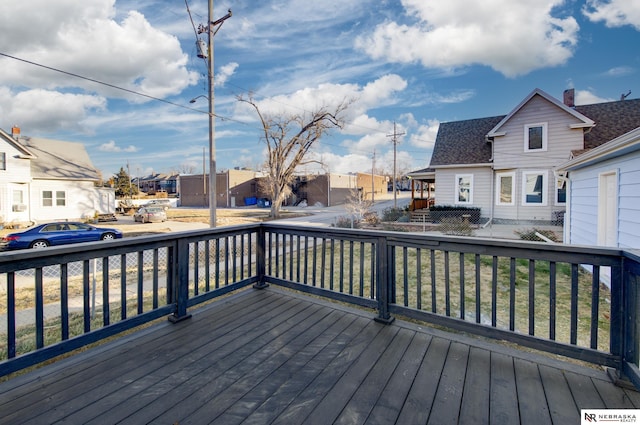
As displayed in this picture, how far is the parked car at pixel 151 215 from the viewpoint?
18031mm

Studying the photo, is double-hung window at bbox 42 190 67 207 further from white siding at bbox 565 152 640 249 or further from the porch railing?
white siding at bbox 565 152 640 249

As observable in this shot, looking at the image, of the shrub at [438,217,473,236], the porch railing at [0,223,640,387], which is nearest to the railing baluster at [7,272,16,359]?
the porch railing at [0,223,640,387]

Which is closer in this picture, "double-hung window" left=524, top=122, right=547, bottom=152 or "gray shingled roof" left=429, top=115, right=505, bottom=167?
"double-hung window" left=524, top=122, right=547, bottom=152

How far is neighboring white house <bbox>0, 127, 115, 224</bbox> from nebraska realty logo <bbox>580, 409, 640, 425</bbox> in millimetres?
21871

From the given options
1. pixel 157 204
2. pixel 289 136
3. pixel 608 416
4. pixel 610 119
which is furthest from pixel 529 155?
pixel 157 204

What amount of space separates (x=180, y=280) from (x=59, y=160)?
22773 millimetres

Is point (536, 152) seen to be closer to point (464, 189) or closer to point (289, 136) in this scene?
point (464, 189)

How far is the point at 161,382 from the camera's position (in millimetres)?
1937

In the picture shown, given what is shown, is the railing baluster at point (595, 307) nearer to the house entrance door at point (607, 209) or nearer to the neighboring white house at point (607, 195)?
A: the neighboring white house at point (607, 195)

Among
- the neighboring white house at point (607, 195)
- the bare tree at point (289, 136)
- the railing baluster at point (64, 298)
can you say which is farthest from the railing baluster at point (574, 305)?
the bare tree at point (289, 136)

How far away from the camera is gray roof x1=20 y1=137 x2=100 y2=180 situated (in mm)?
17672

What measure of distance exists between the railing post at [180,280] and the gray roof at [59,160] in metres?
20.4

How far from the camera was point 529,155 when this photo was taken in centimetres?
1288

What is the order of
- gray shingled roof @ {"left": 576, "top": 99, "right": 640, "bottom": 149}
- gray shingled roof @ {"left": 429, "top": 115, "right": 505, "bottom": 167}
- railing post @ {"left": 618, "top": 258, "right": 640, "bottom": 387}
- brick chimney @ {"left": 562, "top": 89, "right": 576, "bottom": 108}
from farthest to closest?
Answer: gray shingled roof @ {"left": 429, "top": 115, "right": 505, "bottom": 167}
brick chimney @ {"left": 562, "top": 89, "right": 576, "bottom": 108}
gray shingled roof @ {"left": 576, "top": 99, "right": 640, "bottom": 149}
railing post @ {"left": 618, "top": 258, "right": 640, "bottom": 387}
